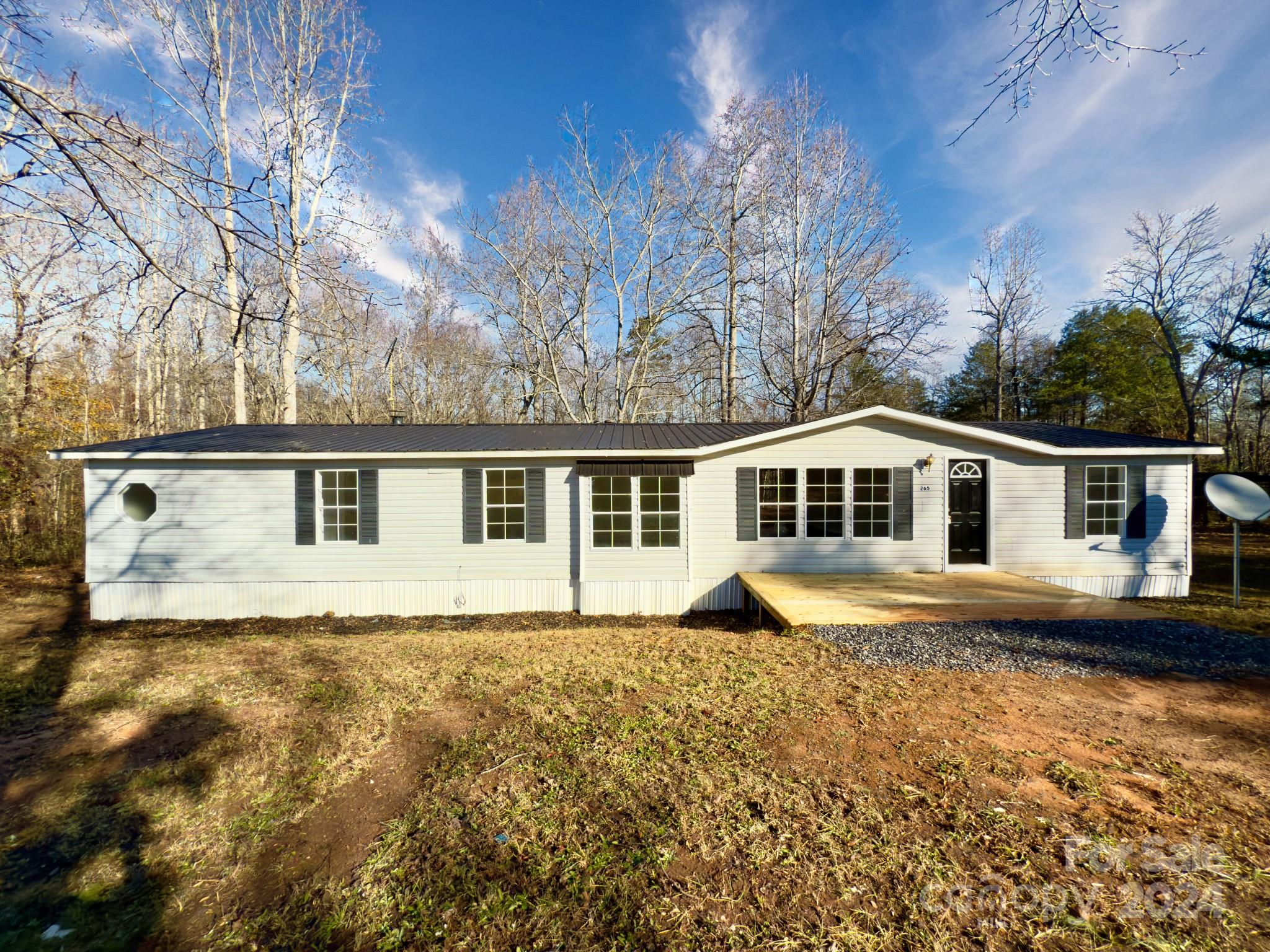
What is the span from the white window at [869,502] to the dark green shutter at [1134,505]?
4.39 meters

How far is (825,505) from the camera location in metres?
8.88

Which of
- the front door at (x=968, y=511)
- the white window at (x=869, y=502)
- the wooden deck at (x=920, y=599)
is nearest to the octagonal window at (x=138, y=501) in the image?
the wooden deck at (x=920, y=599)

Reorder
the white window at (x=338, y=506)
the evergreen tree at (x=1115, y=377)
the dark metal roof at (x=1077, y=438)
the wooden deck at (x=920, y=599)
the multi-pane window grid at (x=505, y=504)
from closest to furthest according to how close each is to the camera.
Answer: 1. the wooden deck at (x=920, y=599)
2. the dark metal roof at (x=1077, y=438)
3. the white window at (x=338, y=506)
4. the multi-pane window grid at (x=505, y=504)
5. the evergreen tree at (x=1115, y=377)

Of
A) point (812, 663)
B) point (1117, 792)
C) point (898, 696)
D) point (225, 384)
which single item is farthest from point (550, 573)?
point (225, 384)

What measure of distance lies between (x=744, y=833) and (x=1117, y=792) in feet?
7.38

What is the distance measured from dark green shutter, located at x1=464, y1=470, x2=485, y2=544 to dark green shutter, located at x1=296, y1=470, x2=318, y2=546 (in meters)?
2.69

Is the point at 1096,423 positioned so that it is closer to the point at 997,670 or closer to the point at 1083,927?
the point at 997,670

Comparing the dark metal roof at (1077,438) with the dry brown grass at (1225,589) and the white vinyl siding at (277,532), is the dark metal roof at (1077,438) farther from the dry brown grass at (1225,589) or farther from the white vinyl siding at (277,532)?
the white vinyl siding at (277,532)

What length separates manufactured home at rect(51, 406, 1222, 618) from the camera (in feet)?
28.3

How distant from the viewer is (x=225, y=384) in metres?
21.8

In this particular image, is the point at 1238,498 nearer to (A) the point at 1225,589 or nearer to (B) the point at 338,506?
(A) the point at 1225,589

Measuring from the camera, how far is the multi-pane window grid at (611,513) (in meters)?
8.86

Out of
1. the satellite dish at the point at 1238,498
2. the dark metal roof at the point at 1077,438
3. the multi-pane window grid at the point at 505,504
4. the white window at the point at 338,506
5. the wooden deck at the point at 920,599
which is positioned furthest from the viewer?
the multi-pane window grid at the point at 505,504

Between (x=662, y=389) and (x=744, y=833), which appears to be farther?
(x=662, y=389)
